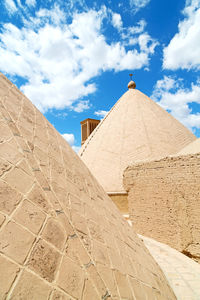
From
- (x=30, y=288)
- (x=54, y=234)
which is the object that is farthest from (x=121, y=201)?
(x=30, y=288)

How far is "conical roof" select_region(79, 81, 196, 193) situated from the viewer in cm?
1065

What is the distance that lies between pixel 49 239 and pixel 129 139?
11.4 metres

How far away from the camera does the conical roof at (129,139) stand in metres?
10.6

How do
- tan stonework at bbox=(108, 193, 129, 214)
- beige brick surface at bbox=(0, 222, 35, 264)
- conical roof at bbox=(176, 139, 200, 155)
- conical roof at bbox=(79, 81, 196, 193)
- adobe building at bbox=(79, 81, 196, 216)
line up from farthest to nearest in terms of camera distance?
conical roof at bbox=(79, 81, 196, 193), adobe building at bbox=(79, 81, 196, 216), tan stonework at bbox=(108, 193, 129, 214), conical roof at bbox=(176, 139, 200, 155), beige brick surface at bbox=(0, 222, 35, 264)

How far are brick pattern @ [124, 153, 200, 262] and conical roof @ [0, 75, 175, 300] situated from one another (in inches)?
134

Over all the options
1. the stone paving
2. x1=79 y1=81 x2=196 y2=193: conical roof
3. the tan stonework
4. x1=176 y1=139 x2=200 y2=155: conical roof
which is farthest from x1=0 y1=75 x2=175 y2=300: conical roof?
x1=79 y1=81 x2=196 y2=193: conical roof

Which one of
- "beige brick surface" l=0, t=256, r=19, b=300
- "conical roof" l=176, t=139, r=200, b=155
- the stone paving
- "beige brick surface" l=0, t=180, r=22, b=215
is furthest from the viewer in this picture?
"conical roof" l=176, t=139, r=200, b=155

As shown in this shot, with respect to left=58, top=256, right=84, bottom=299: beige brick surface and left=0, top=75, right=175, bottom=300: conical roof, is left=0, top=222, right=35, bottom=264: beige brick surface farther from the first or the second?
left=58, top=256, right=84, bottom=299: beige brick surface

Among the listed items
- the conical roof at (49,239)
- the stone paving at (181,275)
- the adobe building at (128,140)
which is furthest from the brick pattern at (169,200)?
the conical roof at (49,239)

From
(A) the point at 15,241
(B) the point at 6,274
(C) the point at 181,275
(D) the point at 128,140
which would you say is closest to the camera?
(B) the point at 6,274

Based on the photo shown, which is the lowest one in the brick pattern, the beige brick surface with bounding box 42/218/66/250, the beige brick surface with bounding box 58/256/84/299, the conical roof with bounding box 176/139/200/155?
the beige brick surface with bounding box 58/256/84/299

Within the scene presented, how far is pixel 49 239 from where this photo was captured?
966 mm

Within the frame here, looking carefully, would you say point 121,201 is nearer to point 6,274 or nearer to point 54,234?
point 54,234

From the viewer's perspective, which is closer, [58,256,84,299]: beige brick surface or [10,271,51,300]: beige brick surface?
[10,271,51,300]: beige brick surface
